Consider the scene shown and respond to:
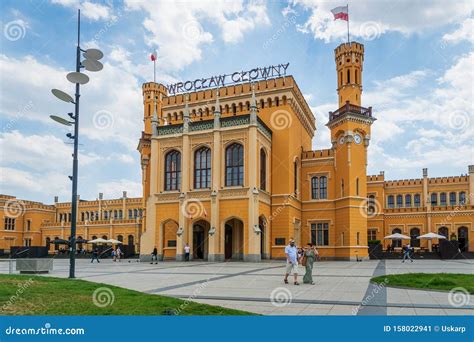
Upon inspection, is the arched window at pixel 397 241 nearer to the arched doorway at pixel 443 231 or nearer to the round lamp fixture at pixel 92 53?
the arched doorway at pixel 443 231

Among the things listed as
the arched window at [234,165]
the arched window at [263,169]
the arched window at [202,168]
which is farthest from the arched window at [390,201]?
the arched window at [202,168]

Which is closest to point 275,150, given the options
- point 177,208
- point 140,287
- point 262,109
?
point 262,109

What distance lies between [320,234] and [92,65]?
30140mm

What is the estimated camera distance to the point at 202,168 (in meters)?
36.8

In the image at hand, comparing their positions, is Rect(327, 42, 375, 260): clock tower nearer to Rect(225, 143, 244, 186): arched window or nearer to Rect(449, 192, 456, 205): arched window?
Rect(225, 143, 244, 186): arched window

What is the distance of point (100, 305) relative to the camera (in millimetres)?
9203

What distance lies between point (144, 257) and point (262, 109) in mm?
16557

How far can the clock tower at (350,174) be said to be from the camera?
127 feet

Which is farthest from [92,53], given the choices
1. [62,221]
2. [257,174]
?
[62,221]

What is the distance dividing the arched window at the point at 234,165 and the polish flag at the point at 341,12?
1519 centimetres

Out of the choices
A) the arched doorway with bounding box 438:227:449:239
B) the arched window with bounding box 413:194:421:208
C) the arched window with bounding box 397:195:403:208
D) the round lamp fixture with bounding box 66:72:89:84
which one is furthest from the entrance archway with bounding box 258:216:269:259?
the arched window with bounding box 413:194:421:208

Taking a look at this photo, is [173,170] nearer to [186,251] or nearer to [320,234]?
[186,251]

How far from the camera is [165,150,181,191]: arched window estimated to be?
37.8 metres

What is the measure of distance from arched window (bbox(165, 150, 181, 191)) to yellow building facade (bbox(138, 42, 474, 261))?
86 millimetres
